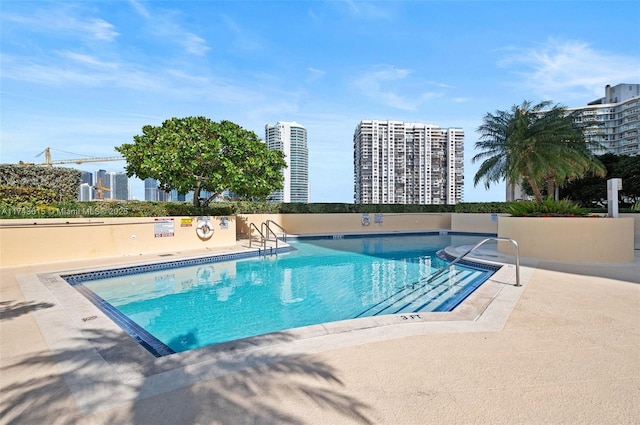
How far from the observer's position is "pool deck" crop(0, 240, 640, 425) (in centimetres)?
209

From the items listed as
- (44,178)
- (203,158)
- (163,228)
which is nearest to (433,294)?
(203,158)

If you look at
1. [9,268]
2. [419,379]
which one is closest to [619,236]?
[419,379]

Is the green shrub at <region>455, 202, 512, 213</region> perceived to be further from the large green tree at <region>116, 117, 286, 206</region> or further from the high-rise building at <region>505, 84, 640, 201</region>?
the high-rise building at <region>505, 84, 640, 201</region>

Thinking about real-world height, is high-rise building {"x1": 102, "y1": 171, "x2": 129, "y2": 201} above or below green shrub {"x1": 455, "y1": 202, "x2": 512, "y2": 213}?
above

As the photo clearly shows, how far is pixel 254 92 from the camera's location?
47.2ft

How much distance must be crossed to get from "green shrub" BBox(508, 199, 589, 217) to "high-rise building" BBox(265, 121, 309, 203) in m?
37.0

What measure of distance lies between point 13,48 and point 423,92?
1465 cm

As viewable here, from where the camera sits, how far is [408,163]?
2238 inches

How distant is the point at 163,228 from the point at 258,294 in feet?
18.7

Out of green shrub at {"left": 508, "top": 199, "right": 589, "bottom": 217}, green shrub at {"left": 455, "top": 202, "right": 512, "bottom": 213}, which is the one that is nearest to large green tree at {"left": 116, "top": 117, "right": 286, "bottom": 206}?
green shrub at {"left": 508, "top": 199, "right": 589, "bottom": 217}

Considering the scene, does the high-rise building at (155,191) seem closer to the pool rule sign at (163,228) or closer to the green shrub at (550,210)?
the pool rule sign at (163,228)

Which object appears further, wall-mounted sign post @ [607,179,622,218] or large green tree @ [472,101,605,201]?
large green tree @ [472,101,605,201]

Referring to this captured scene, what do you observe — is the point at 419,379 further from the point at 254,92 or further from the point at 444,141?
the point at 444,141

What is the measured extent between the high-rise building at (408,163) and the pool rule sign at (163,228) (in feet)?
152
